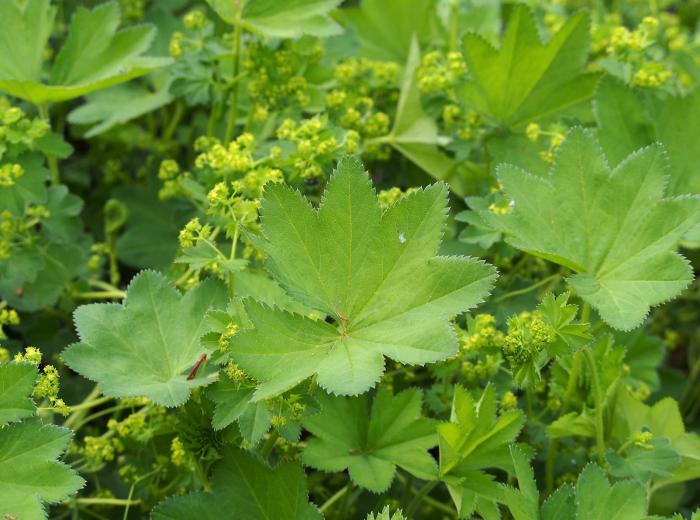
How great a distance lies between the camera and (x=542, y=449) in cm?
161

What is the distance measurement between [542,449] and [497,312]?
0.86 ft

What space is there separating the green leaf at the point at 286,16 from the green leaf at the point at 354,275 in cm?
52

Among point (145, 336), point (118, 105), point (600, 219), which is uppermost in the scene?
point (600, 219)

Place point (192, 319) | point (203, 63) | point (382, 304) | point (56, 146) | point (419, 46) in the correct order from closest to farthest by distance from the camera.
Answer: point (382, 304) → point (192, 319) → point (56, 146) → point (203, 63) → point (419, 46)

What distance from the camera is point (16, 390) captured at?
121 centimetres

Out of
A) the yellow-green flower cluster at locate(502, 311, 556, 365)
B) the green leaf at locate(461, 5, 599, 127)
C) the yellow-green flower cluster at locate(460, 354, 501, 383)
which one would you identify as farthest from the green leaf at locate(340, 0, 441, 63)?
the yellow-green flower cluster at locate(502, 311, 556, 365)

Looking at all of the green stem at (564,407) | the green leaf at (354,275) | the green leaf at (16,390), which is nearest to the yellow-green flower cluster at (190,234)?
the green leaf at (354,275)

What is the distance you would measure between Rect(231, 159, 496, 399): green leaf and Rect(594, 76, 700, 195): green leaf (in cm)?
58

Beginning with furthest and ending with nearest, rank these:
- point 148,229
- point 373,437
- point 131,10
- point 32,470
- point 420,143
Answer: point 131,10
point 148,229
point 420,143
point 373,437
point 32,470

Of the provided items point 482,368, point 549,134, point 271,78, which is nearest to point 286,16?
point 271,78

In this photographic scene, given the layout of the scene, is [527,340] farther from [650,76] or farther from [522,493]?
[650,76]

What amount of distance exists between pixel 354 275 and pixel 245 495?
15.2 inches

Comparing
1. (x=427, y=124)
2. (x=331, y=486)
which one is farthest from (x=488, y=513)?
(x=427, y=124)

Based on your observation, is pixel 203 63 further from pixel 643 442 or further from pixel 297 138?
pixel 643 442
